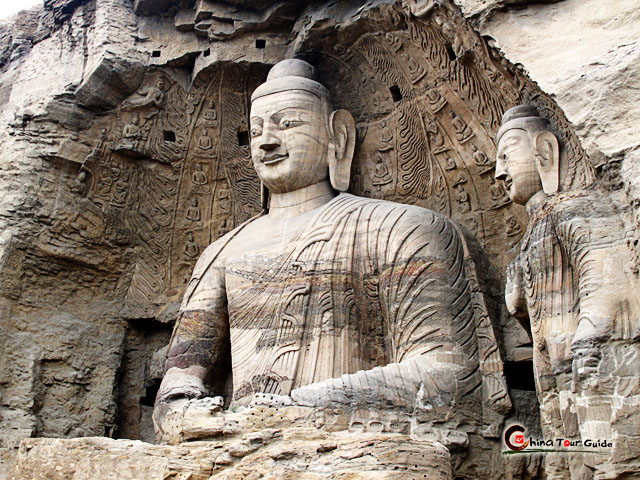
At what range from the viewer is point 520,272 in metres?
4.89

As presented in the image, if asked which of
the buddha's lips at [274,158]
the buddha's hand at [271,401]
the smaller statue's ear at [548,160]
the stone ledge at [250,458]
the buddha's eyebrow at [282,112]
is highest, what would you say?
the buddha's eyebrow at [282,112]

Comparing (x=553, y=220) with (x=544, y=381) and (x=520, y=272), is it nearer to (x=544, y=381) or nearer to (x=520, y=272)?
(x=520, y=272)

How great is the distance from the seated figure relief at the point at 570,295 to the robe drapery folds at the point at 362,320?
0.51 metres

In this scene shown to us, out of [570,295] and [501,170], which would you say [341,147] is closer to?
[501,170]

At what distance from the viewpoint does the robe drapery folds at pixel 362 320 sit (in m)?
5.07

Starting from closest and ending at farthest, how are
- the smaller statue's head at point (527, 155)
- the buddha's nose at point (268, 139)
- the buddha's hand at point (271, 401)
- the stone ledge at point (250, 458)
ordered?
the stone ledge at point (250, 458), the buddha's hand at point (271, 401), the smaller statue's head at point (527, 155), the buddha's nose at point (268, 139)

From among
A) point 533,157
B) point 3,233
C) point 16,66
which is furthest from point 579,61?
point 16,66

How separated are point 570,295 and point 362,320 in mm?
1520

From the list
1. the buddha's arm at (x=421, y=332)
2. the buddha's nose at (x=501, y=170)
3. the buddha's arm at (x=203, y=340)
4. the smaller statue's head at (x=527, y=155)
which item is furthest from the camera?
the buddha's arm at (x=203, y=340)

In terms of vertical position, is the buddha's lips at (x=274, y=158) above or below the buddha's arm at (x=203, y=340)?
above

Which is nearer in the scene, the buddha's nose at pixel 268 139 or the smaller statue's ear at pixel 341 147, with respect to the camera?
the buddha's nose at pixel 268 139

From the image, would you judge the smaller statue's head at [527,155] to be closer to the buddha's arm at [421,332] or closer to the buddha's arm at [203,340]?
the buddha's arm at [421,332]

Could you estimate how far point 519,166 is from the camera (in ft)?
16.6

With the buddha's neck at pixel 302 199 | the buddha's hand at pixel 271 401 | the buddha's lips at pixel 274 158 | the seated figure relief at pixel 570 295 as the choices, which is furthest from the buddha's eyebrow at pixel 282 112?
the buddha's hand at pixel 271 401
